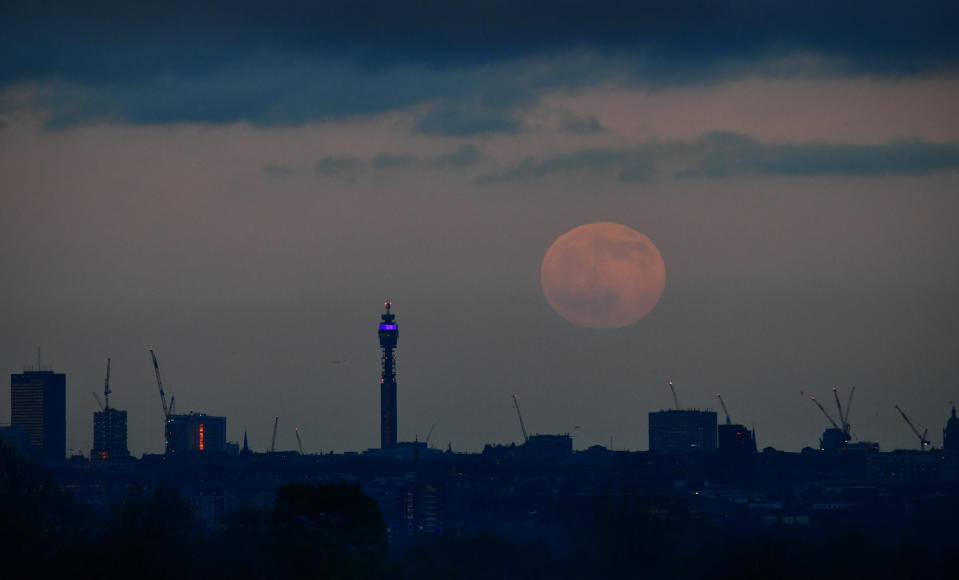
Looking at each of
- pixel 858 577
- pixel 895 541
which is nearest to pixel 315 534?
pixel 858 577

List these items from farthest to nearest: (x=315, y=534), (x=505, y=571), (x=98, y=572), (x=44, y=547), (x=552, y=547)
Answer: (x=552, y=547) < (x=505, y=571) < (x=315, y=534) < (x=44, y=547) < (x=98, y=572)

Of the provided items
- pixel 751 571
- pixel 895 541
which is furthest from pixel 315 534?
pixel 895 541

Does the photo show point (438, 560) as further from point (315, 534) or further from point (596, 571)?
point (315, 534)

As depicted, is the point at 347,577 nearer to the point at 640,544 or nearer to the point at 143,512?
the point at 143,512

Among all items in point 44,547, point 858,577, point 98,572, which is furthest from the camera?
point 858,577

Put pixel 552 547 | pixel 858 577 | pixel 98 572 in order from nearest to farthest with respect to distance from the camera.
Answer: pixel 98 572 < pixel 858 577 < pixel 552 547

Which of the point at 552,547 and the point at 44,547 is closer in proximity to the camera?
the point at 44,547
